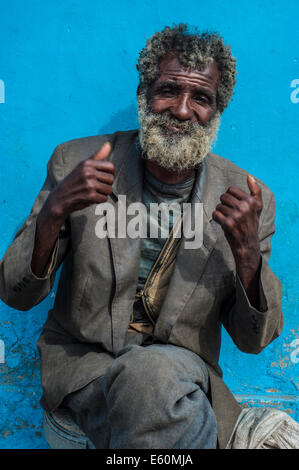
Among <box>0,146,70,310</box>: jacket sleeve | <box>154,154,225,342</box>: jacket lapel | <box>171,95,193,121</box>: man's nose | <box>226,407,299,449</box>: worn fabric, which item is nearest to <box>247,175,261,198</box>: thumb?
<box>154,154,225,342</box>: jacket lapel

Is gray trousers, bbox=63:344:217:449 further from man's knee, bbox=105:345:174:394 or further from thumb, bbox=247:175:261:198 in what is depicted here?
thumb, bbox=247:175:261:198

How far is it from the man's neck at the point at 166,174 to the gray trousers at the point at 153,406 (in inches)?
34.5

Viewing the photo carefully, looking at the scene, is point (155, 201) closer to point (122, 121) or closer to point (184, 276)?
point (184, 276)

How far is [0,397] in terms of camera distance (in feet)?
8.75

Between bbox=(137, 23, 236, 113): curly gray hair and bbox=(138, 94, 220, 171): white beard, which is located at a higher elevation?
bbox=(137, 23, 236, 113): curly gray hair

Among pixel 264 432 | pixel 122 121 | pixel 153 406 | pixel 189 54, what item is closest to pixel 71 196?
pixel 153 406

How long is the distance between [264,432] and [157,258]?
849 millimetres

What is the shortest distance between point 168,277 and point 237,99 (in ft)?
3.53

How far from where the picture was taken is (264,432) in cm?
202

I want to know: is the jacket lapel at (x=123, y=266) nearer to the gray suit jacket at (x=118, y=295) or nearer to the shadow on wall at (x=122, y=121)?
the gray suit jacket at (x=118, y=295)

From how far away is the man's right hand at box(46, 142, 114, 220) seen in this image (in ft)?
5.60

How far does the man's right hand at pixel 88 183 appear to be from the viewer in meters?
1.71

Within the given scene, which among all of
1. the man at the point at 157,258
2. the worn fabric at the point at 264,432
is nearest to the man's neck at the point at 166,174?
the man at the point at 157,258

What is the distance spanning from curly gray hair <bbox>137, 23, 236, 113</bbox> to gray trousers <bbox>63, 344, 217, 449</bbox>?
4.07ft
